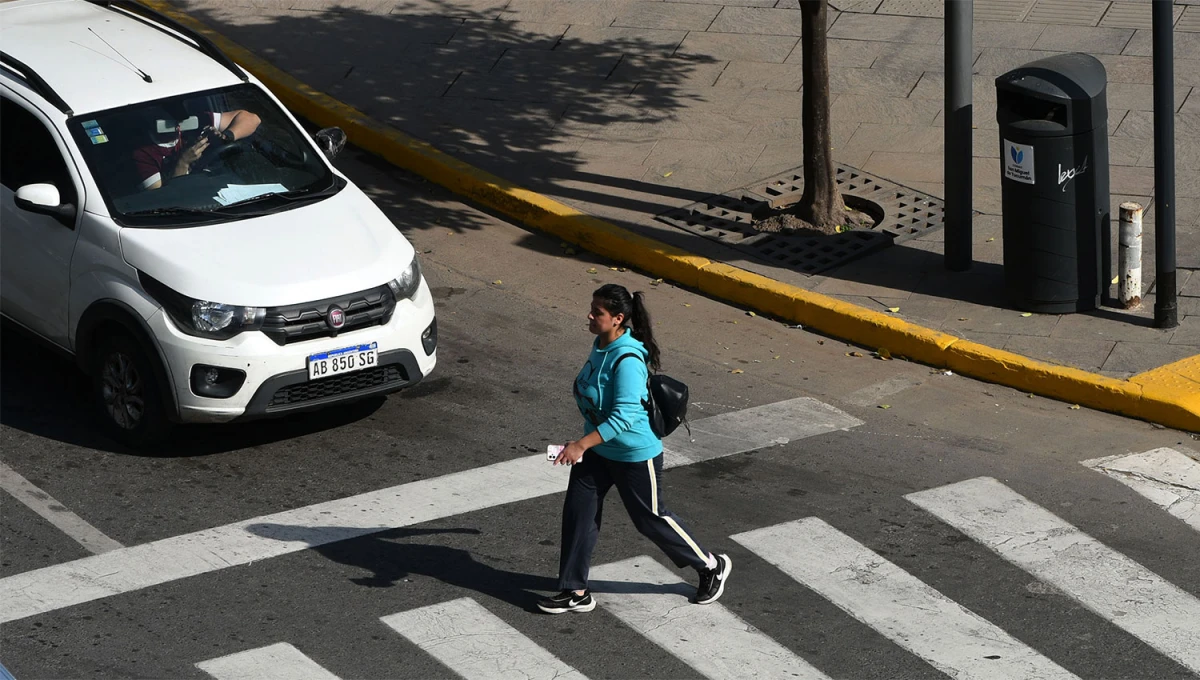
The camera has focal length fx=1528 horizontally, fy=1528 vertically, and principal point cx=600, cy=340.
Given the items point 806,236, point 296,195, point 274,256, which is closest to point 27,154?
point 296,195

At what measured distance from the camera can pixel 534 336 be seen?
419 inches

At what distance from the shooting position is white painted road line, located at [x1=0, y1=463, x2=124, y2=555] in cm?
777

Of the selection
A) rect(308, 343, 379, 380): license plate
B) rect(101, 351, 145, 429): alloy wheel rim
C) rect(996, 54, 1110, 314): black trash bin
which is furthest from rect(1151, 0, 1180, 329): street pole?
rect(101, 351, 145, 429): alloy wheel rim

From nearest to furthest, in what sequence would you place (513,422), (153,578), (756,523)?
(153,578), (756,523), (513,422)

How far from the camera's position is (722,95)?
1444 cm

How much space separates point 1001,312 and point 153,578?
6131mm

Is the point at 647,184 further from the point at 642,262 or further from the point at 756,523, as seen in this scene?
the point at 756,523

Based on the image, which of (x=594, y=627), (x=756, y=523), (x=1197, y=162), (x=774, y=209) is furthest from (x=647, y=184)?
(x=594, y=627)

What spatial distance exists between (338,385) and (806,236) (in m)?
4.83

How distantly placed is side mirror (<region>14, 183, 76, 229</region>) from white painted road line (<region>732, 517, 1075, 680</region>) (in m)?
4.27

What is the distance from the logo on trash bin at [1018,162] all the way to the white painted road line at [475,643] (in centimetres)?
521

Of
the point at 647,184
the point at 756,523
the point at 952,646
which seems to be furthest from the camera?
the point at 647,184

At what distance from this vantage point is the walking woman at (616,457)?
22.0ft

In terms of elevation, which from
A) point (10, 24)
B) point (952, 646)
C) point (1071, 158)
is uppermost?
point (10, 24)
